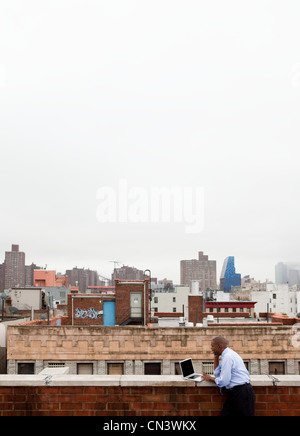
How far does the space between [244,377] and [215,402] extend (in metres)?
0.62

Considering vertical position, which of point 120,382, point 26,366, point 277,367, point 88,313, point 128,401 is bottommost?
point 277,367

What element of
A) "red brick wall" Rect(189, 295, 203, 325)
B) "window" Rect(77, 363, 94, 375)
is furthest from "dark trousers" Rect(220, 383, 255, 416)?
"red brick wall" Rect(189, 295, 203, 325)

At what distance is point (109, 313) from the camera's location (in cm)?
3997

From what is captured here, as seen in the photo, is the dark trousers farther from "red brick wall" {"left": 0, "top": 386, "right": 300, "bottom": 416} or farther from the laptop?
the laptop

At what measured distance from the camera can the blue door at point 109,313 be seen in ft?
131

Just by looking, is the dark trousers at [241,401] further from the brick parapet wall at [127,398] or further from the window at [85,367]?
the window at [85,367]

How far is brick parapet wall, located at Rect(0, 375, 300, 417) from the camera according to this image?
215 inches

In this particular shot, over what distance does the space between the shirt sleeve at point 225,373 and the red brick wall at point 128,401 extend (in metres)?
0.29

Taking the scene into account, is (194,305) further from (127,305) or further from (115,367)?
(115,367)

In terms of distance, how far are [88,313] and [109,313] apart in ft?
13.8

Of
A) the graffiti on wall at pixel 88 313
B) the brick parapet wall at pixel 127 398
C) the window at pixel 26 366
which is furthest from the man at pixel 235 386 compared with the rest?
the graffiti on wall at pixel 88 313

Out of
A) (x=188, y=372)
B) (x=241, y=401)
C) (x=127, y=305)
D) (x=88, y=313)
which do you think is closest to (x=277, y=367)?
(x=127, y=305)

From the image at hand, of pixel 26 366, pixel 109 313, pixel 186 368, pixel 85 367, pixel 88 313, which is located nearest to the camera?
pixel 186 368
